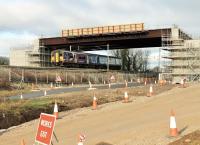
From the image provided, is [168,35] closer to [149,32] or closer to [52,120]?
[149,32]

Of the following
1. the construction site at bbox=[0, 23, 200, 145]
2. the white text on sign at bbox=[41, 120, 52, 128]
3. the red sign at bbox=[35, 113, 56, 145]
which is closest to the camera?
the red sign at bbox=[35, 113, 56, 145]

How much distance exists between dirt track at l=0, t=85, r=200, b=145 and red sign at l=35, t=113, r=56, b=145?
4127 millimetres

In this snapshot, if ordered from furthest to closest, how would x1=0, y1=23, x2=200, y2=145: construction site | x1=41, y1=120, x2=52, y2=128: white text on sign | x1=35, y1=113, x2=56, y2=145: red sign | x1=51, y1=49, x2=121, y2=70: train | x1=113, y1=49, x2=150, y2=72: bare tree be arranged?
x1=113, y1=49, x2=150, y2=72: bare tree
x1=51, y1=49, x2=121, y2=70: train
x1=0, y1=23, x2=200, y2=145: construction site
x1=41, y1=120, x2=52, y2=128: white text on sign
x1=35, y1=113, x2=56, y2=145: red sign

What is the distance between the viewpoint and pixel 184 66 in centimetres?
7556

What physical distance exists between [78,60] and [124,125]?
73418mm

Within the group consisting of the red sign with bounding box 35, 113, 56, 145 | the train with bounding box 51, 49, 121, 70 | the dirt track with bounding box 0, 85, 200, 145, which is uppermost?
the train with bounding box 51, 49, 121, 70

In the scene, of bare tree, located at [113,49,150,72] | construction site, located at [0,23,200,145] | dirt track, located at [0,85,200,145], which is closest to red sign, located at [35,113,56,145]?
construction site, located at [0,23,200,145]

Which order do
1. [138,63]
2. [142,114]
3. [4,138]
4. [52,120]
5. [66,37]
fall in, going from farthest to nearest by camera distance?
[138,63] → [66,37] → [142,114] → [4,138] → [52,120]

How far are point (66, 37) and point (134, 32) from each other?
17.6m

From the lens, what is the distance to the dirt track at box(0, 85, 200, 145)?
1565 cm

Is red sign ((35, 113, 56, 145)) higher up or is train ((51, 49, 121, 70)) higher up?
train ((51, 49, 121, 70))

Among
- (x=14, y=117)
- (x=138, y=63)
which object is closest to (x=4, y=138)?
(x=14, y=117)

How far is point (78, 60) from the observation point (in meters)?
91.9

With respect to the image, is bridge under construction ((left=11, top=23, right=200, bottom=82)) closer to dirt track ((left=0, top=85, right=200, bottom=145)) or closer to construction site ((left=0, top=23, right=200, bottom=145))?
construction site ((left=0, top=23, right=200, bottom=145))
